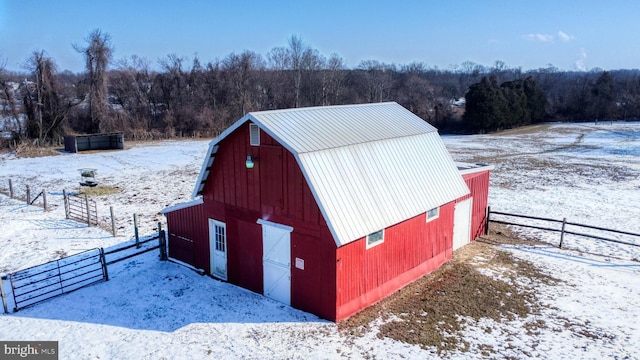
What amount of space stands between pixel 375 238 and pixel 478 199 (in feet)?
22.5

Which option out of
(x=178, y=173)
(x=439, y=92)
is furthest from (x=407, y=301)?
(x=439, y=92)

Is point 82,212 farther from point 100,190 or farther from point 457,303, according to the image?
point 457,303

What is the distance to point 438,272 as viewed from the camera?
13.5 metres

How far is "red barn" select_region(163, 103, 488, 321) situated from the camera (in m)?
10.5

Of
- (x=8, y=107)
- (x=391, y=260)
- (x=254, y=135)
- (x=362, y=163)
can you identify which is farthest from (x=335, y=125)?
(x=8, y=107)

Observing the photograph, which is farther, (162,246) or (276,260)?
(162,246)

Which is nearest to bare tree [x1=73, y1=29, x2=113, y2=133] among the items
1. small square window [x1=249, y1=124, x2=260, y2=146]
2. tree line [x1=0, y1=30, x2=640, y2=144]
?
tree line [x1=0, y1=30, x2=640, y2=144]

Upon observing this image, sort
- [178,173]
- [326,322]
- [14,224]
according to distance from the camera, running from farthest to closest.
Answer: [178,173], [14,224], [326,322]

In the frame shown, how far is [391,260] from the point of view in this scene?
1192cm

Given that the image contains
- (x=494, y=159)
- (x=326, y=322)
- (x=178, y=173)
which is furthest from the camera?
(x=494, y=159)

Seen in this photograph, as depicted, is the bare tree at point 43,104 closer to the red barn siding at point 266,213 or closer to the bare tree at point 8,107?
the bare tree at point 8,107

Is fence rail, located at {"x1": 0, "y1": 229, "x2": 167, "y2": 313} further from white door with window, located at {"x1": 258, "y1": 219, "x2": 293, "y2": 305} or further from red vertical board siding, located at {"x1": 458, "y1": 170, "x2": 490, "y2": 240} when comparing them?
red vertical board siding, located at {"x1": 458, "y1": 170, "x2": 490, "y2": 240}

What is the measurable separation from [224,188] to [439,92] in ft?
242

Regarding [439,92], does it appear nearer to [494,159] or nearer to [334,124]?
[494,159]
